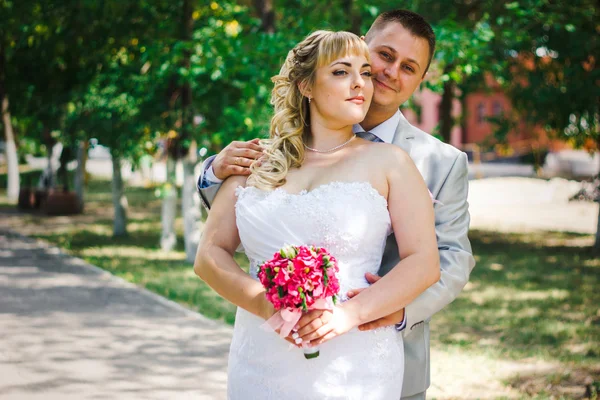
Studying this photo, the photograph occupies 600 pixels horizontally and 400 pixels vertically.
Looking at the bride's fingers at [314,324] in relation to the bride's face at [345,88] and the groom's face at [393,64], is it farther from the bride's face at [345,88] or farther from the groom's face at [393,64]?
the groom's face at [393,64]

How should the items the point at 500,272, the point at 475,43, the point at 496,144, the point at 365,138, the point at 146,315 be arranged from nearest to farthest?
the point at 365,138
the point at 146,315
the point at 475,43
the point at 500,272
the point at 496,144

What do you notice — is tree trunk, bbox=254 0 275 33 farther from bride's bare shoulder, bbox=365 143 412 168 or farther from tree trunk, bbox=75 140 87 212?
tree trunk, bbox=75 140 87 212

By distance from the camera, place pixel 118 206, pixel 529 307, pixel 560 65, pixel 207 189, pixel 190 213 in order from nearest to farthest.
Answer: pixel 207 189, pixel 529 307, pixel 190 213, pixel 560 65, pixel 118 206

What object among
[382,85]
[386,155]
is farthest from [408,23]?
[386,155]

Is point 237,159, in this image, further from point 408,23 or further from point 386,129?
point 408,23

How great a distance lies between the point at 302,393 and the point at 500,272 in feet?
32.3

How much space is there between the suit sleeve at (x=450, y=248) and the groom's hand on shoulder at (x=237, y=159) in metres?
0.76

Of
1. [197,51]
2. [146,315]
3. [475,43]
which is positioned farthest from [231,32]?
[146,315]

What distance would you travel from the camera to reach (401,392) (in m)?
3.08

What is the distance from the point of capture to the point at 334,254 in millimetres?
2703

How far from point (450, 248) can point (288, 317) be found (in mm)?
788

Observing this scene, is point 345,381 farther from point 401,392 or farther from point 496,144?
point 496,144

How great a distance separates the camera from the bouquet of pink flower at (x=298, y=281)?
2.38 metres

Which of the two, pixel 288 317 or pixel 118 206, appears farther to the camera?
pixel 118 206
